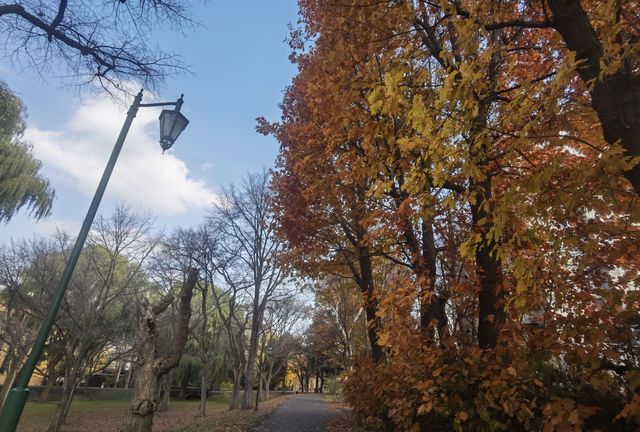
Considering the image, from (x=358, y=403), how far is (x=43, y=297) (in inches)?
585

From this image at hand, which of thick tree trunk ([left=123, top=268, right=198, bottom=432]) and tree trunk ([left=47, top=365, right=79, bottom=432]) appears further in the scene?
tree trunk ([left=47, top=365, right=79, bottom=432])

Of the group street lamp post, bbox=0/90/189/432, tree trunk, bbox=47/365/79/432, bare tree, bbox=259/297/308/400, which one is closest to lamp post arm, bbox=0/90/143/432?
street lamp post, bbox=0/90/189/432

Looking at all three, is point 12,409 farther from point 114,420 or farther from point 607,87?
point 114,420

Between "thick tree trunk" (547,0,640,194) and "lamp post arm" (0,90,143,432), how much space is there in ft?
17.1

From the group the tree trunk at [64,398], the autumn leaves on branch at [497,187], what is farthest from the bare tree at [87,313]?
the autumn leaves on branch at [497,187]

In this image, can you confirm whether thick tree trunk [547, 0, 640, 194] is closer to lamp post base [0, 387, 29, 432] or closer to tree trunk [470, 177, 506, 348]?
tree trunk [470, 177, 506, 348]

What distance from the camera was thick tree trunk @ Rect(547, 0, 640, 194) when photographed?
9.16ft

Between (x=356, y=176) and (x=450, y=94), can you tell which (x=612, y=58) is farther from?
(x=356, y=176)

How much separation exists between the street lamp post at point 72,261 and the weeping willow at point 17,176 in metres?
15.6

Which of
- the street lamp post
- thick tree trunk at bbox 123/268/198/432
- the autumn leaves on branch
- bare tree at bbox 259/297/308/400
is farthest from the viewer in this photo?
bare tree at bbox 259/297/308/400

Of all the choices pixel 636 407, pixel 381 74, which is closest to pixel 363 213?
pixel 381 74

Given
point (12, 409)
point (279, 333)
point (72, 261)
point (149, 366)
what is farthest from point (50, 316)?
point (279, 333)

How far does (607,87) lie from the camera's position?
2943 mm

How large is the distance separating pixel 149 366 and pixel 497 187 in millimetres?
7397
